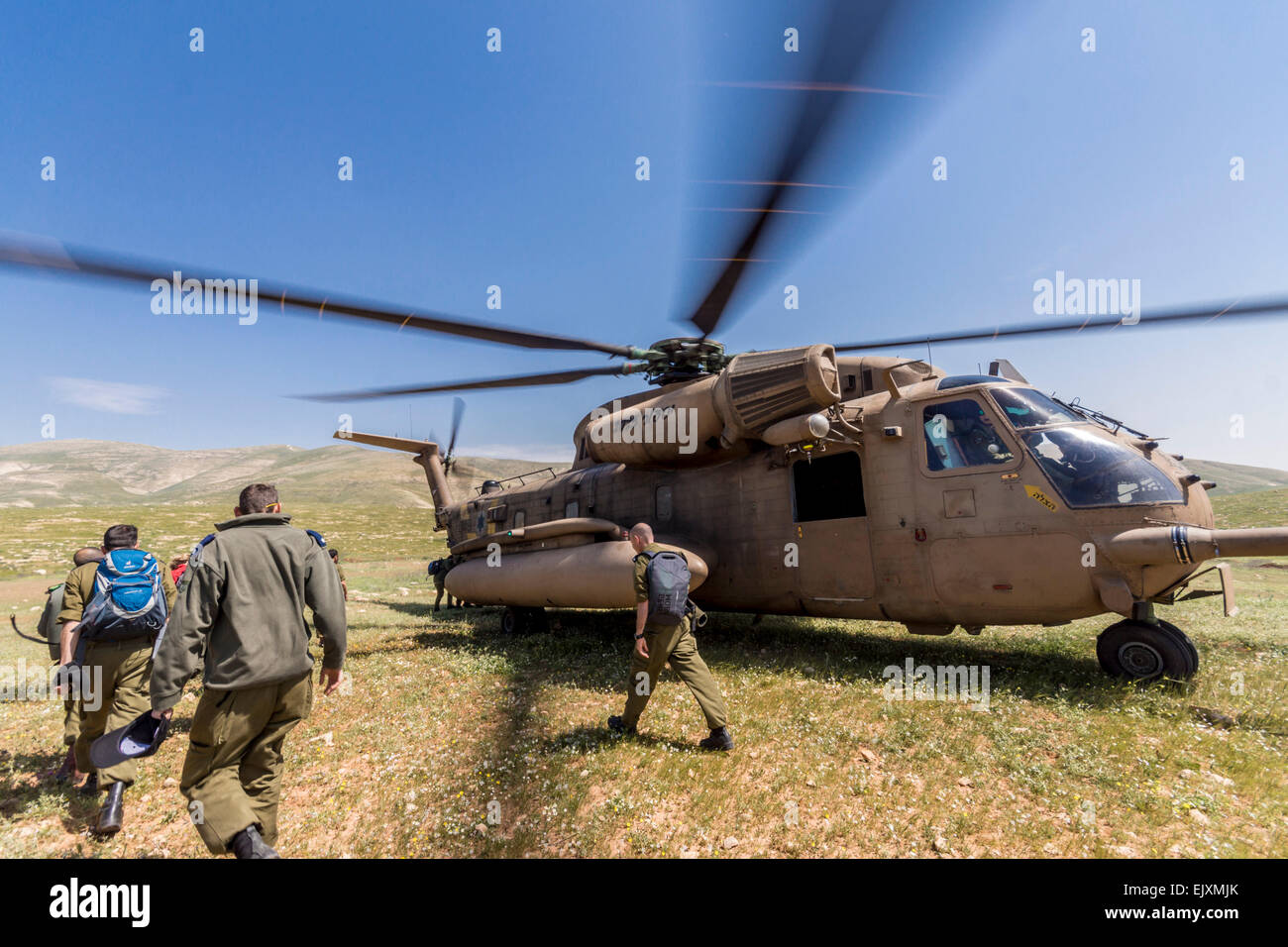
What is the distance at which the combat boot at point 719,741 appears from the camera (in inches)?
195

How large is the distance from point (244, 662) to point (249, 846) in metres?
1.03

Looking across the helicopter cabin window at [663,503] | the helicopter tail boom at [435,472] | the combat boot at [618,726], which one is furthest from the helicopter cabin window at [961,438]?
the helicopter tail boom at [435,472]

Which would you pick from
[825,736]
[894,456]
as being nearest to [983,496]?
[894,456]

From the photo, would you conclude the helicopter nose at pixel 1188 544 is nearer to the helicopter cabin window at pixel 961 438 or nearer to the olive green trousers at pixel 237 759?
the helicopter cabin window at pixel 961 438

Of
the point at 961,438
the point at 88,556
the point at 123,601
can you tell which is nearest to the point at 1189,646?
the point at 961,438

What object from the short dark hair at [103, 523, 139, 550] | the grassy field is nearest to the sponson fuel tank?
the grassy field

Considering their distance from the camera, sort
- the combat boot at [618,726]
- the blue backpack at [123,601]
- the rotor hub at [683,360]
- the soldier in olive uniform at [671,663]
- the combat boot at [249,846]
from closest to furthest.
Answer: the combat boot at [249,846] < the blue backpack at [123,601] < the soldier in olive uniform at [671,663] < the combat boot at [618,726] < the rotor hub at [683,360]

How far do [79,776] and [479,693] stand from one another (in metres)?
3.52

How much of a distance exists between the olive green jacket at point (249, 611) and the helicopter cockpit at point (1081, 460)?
7.09m

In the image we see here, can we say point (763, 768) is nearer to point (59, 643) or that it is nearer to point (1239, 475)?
point (59, 643)
